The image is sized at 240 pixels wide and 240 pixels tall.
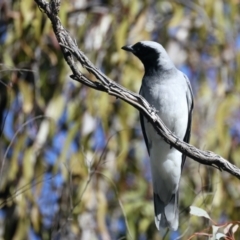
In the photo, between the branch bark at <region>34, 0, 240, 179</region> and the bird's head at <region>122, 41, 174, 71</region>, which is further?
the bird's head at <region>122, 41, 174, 71</region>

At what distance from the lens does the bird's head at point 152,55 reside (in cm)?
452

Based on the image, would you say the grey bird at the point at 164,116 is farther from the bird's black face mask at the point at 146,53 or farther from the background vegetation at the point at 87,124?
the background vegetation at the point at 87,124

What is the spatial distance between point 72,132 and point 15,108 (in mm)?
601

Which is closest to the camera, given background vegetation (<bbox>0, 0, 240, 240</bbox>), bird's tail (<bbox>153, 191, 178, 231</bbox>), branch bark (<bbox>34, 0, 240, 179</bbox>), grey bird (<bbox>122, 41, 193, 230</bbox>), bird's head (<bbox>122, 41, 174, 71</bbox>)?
branch bark (<bbox>34, 0, 240, 179</bbox>)

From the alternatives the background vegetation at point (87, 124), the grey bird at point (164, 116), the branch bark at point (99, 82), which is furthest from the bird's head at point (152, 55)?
the branch bark at point (99, 82)

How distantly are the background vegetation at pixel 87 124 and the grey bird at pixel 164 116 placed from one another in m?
0.36

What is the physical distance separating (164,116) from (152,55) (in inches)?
15.9

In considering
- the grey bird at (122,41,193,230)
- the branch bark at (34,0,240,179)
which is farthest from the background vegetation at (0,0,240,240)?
the branch bark at (34,0,240,179)

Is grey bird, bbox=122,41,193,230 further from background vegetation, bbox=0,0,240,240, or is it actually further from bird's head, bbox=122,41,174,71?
background vegetation, bbox=0,0,240,240

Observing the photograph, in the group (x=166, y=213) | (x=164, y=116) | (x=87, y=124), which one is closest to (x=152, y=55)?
(x=164, y=116)

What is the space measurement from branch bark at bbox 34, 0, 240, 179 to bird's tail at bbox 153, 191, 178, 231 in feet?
3.47

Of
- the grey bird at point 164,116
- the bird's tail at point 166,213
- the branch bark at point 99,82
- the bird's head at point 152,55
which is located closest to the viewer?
the branch bark at point 99,82

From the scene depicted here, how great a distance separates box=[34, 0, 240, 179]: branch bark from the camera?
2850mm

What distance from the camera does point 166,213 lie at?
4.28m
